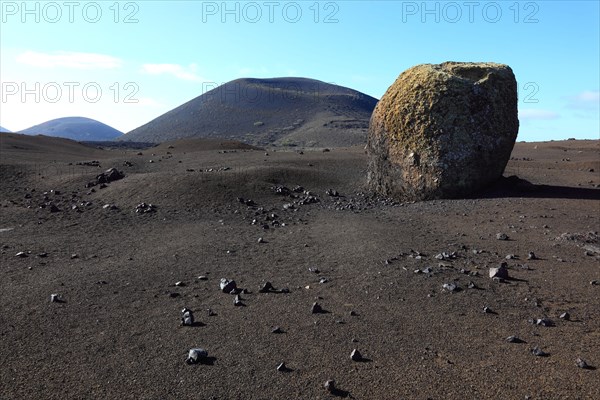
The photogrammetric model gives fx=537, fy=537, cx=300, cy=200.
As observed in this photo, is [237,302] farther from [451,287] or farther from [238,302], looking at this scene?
[451,287]

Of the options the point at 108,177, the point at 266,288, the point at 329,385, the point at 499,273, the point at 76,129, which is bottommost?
the point at 329,385

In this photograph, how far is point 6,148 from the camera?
80.7ft

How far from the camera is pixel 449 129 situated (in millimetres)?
11922

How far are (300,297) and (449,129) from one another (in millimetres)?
7224

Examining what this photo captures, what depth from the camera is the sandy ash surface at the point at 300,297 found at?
4234mm

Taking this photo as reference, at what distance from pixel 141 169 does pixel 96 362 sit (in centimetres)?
1389

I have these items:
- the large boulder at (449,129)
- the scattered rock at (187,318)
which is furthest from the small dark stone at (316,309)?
the large boulder at (449,129)

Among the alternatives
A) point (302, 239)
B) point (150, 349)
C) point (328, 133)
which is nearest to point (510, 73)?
point (302, 239)

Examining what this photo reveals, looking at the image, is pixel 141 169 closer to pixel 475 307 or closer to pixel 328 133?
pixel 475 307

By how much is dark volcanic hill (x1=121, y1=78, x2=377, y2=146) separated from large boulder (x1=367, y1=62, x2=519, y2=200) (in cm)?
4418

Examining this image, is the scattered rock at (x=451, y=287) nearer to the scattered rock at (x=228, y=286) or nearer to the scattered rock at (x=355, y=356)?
the scattered rock at (x=355, y=356)

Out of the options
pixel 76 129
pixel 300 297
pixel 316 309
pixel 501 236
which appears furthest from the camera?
pixel 76 129

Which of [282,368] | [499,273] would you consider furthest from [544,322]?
[282,368]

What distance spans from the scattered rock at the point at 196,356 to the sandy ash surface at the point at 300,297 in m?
0.06
